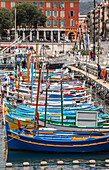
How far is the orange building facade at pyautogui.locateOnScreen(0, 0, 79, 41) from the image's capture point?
17662 centimetres

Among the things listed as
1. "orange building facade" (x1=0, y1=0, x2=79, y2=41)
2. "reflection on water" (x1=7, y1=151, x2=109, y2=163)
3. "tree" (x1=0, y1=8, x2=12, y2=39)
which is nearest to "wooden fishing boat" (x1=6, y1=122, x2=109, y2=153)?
"reflection on water" (x1=7, y1=151, x2=109, y2=163)

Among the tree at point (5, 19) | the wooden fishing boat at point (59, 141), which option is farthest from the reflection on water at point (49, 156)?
the tree at point (5, 19)

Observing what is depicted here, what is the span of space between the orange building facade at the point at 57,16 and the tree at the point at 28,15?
47.1 ft

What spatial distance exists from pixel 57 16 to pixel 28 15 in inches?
871

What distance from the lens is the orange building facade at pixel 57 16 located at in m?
177

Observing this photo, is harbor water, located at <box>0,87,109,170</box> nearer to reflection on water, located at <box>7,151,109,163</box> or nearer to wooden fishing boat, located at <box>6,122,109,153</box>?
reflection on water, located at <box>7,151,109,163</box>

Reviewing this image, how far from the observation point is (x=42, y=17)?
16150 cm

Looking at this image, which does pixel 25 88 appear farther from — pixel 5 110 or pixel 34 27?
pixel 34 27

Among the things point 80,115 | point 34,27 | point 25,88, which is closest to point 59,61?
point 25,88

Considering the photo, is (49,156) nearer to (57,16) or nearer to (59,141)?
(59,141)

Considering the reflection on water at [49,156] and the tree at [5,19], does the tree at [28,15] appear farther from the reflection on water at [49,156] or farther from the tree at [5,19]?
the reflection on water at [49,156]

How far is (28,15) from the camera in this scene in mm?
158875

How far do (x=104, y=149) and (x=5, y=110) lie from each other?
9.43 m

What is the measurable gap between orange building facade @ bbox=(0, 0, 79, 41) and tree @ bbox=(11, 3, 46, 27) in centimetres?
1435
